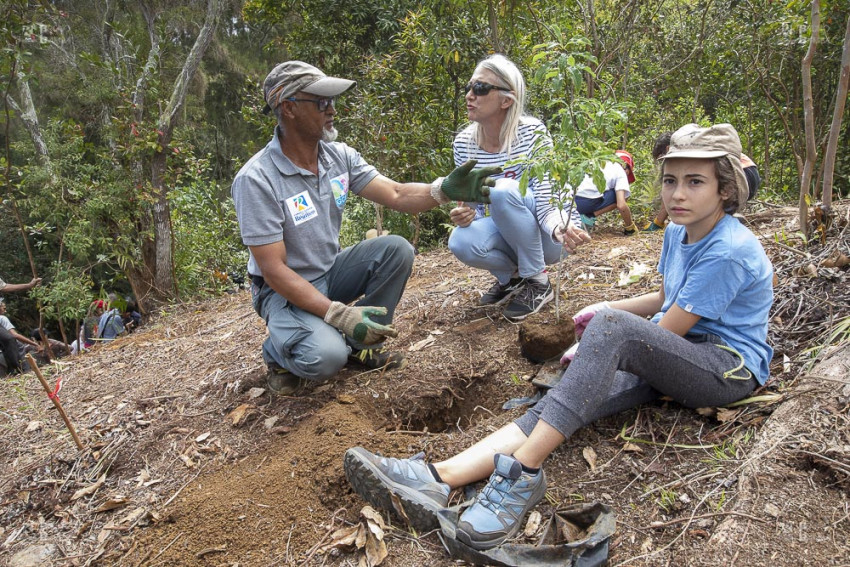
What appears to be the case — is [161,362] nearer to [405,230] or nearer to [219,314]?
[219,314]

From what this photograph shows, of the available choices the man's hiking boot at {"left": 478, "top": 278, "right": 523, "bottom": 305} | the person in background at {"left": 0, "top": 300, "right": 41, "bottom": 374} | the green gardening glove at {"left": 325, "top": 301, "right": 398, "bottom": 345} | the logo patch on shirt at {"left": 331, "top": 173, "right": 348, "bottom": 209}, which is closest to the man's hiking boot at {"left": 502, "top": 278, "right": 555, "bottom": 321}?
the man's hiking boot at {"left": 478, "top": 278, "right": 523, "bottom": 305}

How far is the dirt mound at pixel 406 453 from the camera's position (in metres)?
1.72

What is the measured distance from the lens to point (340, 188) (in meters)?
3.01

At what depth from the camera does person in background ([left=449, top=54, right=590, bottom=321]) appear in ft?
10.3

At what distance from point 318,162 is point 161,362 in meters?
2.11

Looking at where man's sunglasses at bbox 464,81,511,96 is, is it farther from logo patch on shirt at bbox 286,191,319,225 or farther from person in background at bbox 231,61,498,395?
logo patch on shirt at bbox 286,191,319,225

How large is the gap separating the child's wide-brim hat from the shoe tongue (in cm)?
119

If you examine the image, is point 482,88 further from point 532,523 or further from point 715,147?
point 532,523

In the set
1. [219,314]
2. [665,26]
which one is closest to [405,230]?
[219,314]

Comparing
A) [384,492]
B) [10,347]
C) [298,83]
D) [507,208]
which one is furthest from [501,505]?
[10,347]

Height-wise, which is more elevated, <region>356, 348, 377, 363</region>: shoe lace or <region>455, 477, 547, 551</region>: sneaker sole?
<region>356, 348, 377, 363</region>: shoe lace

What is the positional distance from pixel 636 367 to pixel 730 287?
1.38ft

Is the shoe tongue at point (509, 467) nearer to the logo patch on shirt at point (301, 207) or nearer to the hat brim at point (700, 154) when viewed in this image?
the hat brim at point (700, 154)

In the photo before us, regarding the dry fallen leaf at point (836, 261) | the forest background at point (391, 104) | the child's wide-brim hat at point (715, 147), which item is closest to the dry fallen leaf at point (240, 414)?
the child's wide-brim hat at point (715, 147)
